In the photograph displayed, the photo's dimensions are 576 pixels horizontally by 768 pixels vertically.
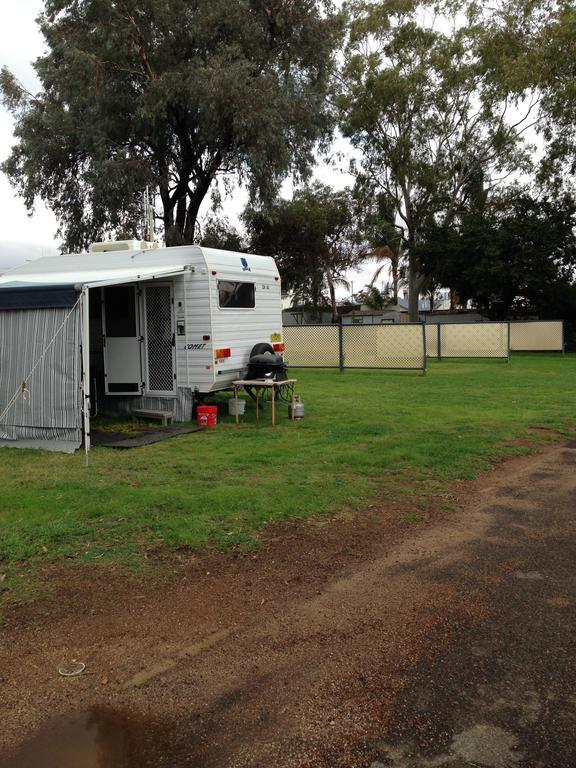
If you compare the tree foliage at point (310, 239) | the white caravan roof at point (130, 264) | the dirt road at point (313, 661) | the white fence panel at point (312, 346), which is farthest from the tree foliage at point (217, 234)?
the dirt road at point (313, 661)

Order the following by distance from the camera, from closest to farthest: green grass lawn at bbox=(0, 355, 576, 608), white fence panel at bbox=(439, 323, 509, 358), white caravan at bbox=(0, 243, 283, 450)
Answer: green grass lawn at bbox=(0, 355, 576, 608) < white caravan at bbox=(0, 243, 283, 450) < white fence panel at bbox=(439, 323, 509, 358)

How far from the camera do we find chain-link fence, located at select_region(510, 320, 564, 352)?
25.9m

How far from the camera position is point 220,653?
3416 millimetres

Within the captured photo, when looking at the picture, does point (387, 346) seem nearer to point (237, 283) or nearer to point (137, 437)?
point (237, 283)

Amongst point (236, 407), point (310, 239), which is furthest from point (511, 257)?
point (236, 407)

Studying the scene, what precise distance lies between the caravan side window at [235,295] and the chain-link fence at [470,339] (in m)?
11.8

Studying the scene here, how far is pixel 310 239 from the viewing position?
113 feet

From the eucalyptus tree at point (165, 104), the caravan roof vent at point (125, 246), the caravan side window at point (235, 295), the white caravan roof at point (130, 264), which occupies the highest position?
the eucalyptus tree at point (165, 104)

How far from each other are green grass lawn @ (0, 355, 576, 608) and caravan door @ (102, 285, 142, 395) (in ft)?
5.44

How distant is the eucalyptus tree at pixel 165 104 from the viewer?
21.1 meters

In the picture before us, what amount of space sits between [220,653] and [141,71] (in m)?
22.5

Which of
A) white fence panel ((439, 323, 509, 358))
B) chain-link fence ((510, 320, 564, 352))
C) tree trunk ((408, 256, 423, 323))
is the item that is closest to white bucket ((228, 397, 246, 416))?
white fence panel ((439, 323, 509, 358))

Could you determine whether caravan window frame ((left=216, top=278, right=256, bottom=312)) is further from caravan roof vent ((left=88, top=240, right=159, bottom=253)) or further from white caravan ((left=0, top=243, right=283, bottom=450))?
caravan roof vent ((left=88, top=240, right=159, bottom=253))

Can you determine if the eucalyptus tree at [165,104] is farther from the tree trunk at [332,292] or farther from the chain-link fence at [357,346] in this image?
the tree trunk at [332,292]
